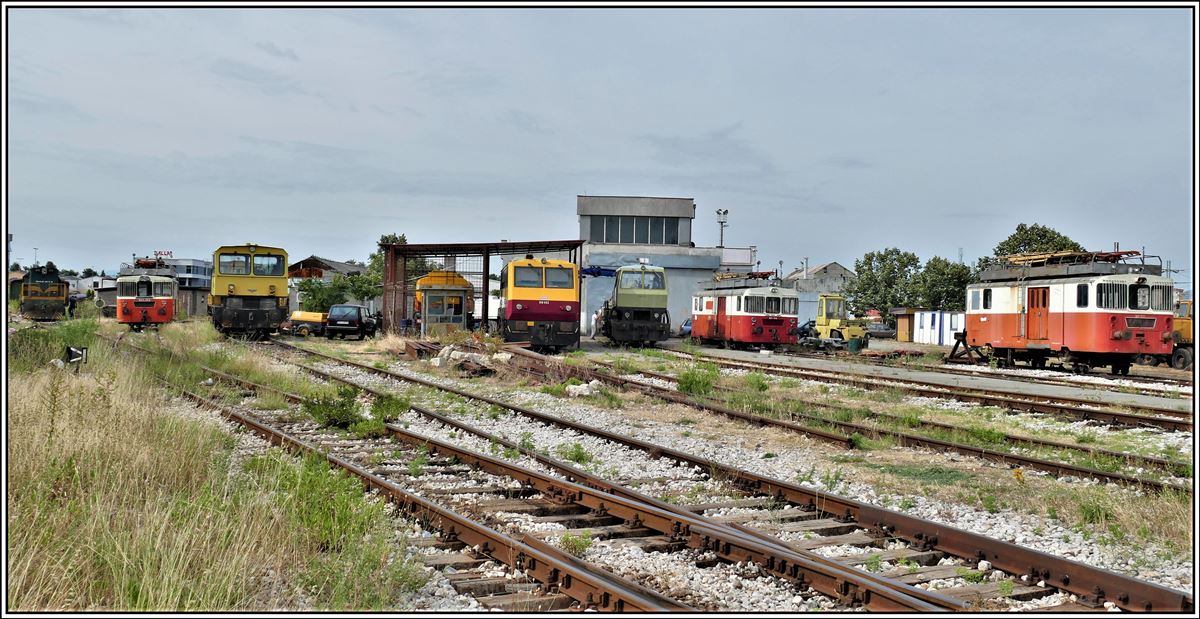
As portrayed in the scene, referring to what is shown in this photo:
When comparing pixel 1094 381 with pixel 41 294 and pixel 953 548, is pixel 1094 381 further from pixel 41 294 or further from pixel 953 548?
pixel 41 294

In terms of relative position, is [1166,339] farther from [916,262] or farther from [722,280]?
[916,262]

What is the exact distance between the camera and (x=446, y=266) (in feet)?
147

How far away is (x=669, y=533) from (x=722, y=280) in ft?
108

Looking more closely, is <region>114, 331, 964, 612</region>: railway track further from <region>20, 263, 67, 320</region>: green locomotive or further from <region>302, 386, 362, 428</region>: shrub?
<region>20, 263, 67, 320</region>: green locomotive

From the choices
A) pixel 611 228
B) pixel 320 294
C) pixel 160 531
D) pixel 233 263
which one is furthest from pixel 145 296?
pixel 160 531

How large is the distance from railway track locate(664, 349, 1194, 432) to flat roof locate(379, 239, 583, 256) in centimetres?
1388

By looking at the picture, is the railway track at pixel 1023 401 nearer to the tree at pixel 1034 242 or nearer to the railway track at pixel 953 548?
the railway track at pixel 953 548

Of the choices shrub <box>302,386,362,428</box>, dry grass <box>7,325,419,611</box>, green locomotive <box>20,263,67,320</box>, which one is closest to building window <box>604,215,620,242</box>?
green locomotive <box>20,263,67,320</box>

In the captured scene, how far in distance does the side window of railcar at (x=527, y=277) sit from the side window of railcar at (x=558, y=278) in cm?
30

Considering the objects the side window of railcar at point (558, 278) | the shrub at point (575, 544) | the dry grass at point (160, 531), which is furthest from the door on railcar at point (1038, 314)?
the dry grass at point (160, 531)

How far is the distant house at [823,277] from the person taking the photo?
289 feet

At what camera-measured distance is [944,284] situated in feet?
178

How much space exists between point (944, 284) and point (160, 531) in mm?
54239

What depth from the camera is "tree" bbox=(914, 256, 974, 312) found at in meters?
53.5
